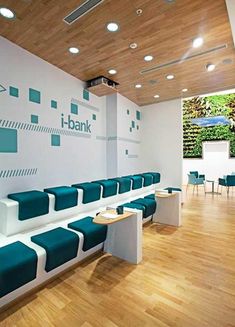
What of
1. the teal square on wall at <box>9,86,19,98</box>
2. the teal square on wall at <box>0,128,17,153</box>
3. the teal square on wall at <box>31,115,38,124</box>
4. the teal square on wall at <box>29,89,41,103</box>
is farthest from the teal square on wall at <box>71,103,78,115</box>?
the teal square on wall at <box>0,128,17,153</box>

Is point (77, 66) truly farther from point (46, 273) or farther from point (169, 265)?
point (169, 265)

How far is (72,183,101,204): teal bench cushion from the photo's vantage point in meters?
3.96

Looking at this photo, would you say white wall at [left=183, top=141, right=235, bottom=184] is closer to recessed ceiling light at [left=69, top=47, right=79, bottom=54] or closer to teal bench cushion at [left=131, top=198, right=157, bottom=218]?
teal bench cushion at [left=131, top=198, right=157, bottom=218]

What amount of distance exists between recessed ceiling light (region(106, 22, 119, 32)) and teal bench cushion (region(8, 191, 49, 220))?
296cm

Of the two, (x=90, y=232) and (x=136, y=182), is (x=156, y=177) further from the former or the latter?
(x=90, y=232)

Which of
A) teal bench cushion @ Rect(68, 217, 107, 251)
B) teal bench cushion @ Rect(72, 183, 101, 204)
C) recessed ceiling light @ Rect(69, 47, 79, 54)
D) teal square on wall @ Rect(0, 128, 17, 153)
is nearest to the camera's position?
teal bench cushion @ Rect(68, 217, 107, 251)

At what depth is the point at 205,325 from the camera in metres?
1.88

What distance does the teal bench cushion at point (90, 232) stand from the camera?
288cm

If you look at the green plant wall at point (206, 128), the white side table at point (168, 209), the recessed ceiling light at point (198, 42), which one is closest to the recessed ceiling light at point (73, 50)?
the recessed ceiling light at point (198, 42)

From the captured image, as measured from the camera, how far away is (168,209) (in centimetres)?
467

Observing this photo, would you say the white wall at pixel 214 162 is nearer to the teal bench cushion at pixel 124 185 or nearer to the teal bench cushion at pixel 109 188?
the teal bench cushion at pixel 124 185

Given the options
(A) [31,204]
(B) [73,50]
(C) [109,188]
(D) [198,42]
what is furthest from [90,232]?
(D) [198,42]

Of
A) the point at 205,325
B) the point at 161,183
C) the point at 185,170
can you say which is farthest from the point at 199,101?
the point at 205,325

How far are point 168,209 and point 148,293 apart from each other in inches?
100
